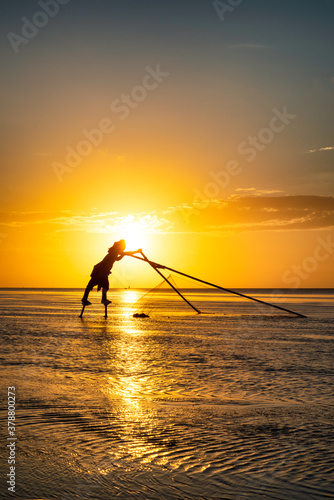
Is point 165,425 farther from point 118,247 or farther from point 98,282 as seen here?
point 98,282

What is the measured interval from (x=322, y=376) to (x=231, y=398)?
3.73m

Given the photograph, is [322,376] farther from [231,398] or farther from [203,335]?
[203,335]

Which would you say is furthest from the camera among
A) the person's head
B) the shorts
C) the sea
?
the shorts

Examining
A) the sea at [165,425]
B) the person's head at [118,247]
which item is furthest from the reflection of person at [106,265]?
the sea at [165,425]

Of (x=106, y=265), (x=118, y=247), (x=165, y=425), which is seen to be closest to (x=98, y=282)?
(x=106, y=265)

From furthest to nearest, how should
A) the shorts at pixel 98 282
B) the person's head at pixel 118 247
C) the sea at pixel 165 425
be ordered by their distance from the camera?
the shorts at pixel 98 282 → the person's head at pixel 118 247 → the sea at pixel 165 425

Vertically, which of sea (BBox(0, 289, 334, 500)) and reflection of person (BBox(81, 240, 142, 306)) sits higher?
reflection of person (BBox(81, 240, 142, 306))

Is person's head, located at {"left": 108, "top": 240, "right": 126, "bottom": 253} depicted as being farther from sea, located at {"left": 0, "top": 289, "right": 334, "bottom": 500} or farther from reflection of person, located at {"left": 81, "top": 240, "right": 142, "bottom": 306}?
sea, located at {"left": 0, "top": 289, "right": 334, "bottom": 500}

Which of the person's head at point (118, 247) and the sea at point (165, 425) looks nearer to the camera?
the sea at point (165, 425)

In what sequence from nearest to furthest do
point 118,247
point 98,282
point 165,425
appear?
point 165,425 → point 118,247 → point 98,282

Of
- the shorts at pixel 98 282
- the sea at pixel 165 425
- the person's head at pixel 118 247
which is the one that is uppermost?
the person's head at pixel 118 247

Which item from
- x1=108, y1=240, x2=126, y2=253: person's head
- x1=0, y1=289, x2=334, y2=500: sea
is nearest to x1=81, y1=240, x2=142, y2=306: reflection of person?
x1=108, y1=240, x2=126, y2=253: person's head

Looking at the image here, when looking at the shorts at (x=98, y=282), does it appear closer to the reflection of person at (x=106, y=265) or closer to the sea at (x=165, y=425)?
the reflection of person at (x=106, y=265)

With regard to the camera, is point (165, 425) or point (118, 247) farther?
point (118, 247)
